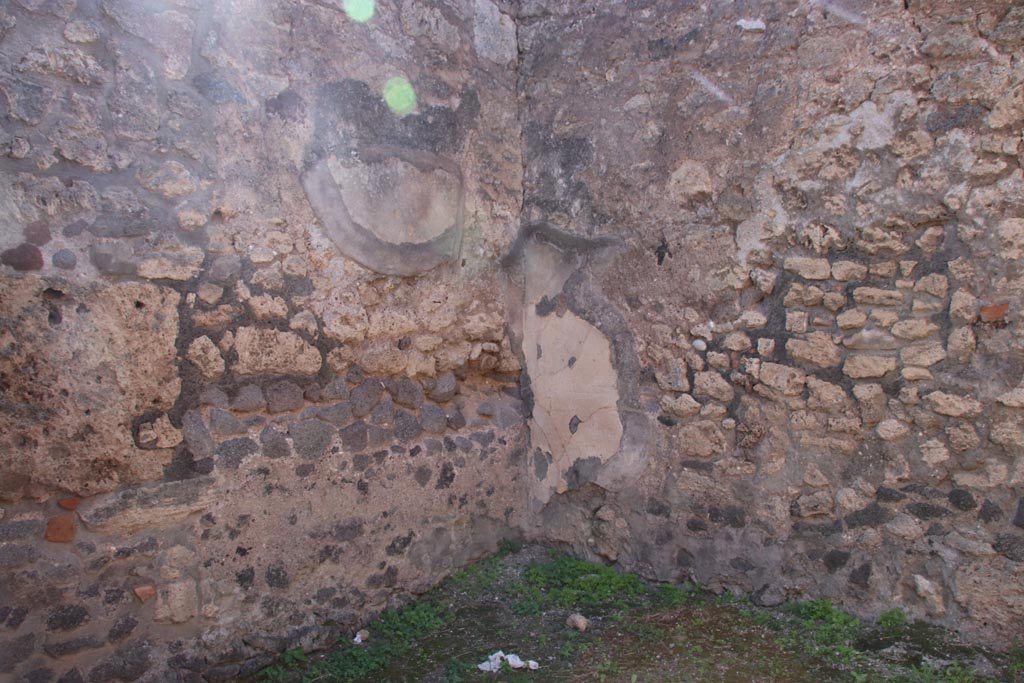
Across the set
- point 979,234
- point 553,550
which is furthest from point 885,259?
point 553,550

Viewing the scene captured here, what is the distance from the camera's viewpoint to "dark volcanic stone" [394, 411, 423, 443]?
3.12 metres

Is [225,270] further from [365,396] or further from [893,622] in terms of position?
[893,622]

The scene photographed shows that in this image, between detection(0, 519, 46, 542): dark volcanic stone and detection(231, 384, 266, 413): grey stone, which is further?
detection(231, 384, 266, 413): grey stone

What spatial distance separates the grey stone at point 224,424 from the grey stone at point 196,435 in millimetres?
30

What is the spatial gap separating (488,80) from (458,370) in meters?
1.38

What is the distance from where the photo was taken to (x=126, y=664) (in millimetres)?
2328

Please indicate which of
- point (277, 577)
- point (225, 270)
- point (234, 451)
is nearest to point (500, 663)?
point (277, 577)

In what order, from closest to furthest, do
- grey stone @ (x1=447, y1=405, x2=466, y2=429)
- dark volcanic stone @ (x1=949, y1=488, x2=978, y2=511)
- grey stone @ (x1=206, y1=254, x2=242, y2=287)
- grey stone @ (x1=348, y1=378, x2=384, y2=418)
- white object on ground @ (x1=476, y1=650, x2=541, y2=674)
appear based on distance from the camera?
grey stone @ (x1=206, y1=254, x2=242, y2=287)
dark volcanic stone @ (x1=949, y1=488, x2=978, y2=511)
white object on ground @ (x1=476, y1=650, x2=541, y2=674)
grey stone @ (x1=348, y1=378, x2=384, y2=418)
grey stone @ (x1=447, y1=405, x2=466, y2=429)

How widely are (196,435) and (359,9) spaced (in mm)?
1750

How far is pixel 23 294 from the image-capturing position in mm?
2117

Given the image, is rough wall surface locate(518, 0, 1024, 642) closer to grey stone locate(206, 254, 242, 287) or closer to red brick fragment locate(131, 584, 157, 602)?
grey stone locate(206, 254, 242, 287)

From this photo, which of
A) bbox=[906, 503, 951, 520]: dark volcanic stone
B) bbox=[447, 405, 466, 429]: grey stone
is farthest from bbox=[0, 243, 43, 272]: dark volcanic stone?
bbox=[906, 503, 951, 520]: dark volcanic stone

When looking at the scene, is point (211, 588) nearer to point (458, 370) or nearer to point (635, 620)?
point (458, 370)

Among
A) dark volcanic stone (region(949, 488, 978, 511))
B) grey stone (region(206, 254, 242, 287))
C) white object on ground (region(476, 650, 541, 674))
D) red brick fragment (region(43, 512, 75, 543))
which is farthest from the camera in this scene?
white object on ground (region(476, 650, 541, 674))
